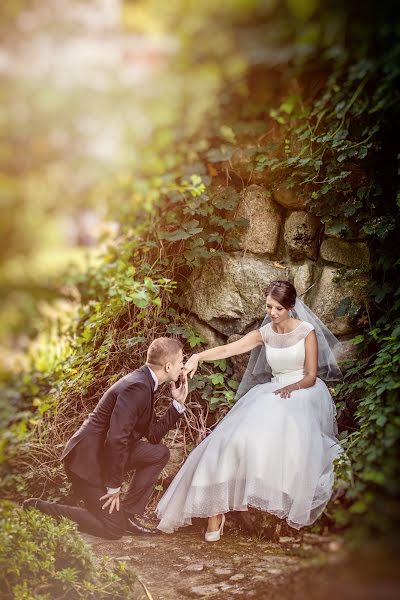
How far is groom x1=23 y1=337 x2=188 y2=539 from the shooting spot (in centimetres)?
388

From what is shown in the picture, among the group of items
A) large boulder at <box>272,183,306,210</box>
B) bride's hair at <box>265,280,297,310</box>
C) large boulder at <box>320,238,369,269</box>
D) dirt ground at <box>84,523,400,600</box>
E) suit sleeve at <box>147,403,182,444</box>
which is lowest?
dirt ground at <box>84,523,400,600</box>

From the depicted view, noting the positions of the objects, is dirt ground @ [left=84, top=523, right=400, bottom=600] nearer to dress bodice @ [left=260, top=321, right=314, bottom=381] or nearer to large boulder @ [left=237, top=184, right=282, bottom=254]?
dress bodice @ [left=260, top=321, right=314, bottom=381]

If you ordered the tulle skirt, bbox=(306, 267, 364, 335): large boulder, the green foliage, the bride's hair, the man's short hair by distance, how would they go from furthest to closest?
bbox=(306, 267, 364, 335): large boulder
the bride's hair
the man's short hair
the tulle skirt
the green foliage

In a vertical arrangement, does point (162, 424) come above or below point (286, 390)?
below

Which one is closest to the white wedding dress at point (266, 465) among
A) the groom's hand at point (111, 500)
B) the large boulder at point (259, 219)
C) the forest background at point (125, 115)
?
the forest background at point (125, 115)

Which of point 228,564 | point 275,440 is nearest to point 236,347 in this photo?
point 275,440

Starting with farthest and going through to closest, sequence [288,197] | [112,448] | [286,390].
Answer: [288,197], [286,390], [112,448]

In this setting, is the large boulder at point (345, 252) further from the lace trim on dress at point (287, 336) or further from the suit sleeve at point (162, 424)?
the suit sleeve at point (162, 424)

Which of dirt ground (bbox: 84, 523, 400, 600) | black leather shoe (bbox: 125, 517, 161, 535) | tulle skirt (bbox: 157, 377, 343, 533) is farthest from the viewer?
black leather shoe (bbox: 125, 517, 161, 535)

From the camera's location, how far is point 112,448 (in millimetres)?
3869

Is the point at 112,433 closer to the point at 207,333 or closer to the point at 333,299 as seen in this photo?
the point at 207,333

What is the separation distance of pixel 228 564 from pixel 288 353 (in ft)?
5.64

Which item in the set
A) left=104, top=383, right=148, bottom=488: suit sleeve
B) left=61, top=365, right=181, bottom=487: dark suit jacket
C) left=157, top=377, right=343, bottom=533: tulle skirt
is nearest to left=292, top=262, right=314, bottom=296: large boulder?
left=157, top=377, right=343, bottom=533: tulle skirt

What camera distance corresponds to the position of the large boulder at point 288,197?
5.15 metres
